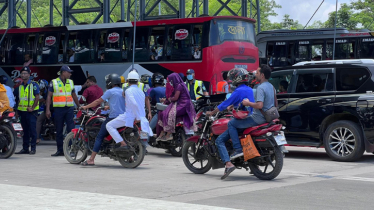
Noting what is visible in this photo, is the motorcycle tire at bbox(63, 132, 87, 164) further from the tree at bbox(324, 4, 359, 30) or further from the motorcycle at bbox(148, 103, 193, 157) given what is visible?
the tree at bbox(324, 4, 359, 30)

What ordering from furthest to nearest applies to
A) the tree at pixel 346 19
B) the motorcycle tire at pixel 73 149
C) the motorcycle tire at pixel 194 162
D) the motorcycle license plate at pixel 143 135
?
1. the tree at pixel 346 19
2. the motorcycle tire at pixel 73 149
3. the motorcycle license plate at pixel 143 135
4. the motorcycle tire at pixel 194 162

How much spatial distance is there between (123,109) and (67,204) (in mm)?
4380

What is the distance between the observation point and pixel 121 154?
11273 mm

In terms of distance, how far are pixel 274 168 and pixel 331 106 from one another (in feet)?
11.4

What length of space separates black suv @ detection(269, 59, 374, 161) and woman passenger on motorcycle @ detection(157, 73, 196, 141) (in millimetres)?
1865

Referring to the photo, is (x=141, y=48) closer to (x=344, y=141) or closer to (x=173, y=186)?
(x=344, y=141)

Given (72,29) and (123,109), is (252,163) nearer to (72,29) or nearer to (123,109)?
(123,109)

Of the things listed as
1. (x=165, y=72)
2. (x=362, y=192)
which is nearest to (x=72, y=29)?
(x=165, y=72)

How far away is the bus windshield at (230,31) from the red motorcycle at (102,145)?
32.2 feet

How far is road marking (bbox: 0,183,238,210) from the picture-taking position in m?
7.07

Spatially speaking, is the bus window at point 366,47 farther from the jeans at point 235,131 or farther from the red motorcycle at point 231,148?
the jeans at point 235,131

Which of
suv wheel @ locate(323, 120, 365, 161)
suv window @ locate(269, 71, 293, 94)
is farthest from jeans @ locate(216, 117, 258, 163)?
suv window @ locate(269, 71, 293, 94)

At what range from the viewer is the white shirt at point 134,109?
11.1m

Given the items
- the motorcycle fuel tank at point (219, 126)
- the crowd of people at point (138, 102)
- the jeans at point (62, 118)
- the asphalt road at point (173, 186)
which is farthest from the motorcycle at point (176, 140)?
the motorcycle fuel tank at point (219, 126)
